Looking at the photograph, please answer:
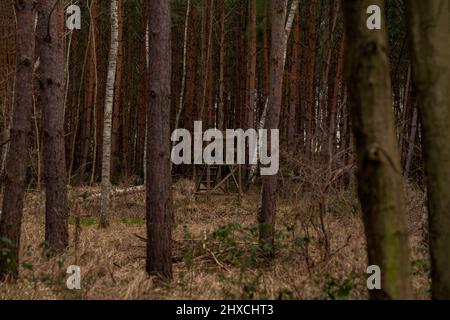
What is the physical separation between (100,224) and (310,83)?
29.1 ft

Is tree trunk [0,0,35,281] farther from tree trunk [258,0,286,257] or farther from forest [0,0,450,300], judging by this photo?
tree trunk [258,0,286,257]

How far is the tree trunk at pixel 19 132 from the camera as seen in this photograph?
627cm

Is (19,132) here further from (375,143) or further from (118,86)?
(118,86)

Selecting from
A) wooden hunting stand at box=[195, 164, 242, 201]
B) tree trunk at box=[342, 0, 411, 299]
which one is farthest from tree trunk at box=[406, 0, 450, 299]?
wooden hunting stand at box=[195, 164, 242, 201]

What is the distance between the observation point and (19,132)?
6.29m

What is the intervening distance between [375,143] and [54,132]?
5.74 meters

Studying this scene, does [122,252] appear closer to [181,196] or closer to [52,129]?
[52,129]

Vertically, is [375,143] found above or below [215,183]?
below

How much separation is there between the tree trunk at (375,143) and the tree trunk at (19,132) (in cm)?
402

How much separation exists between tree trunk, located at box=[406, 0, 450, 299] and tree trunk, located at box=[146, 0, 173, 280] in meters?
3.44

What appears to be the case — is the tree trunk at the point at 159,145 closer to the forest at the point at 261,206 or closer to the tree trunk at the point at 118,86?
the forest at the point at 261,206

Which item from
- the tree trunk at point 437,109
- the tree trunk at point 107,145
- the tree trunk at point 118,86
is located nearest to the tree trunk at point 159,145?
the tree trunk at point 437,109

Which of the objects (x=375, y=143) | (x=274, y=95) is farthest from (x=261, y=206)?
(x=375, y=143)

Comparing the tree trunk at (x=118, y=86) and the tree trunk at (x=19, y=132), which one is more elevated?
the tree trunk at (x=118, y=86)
